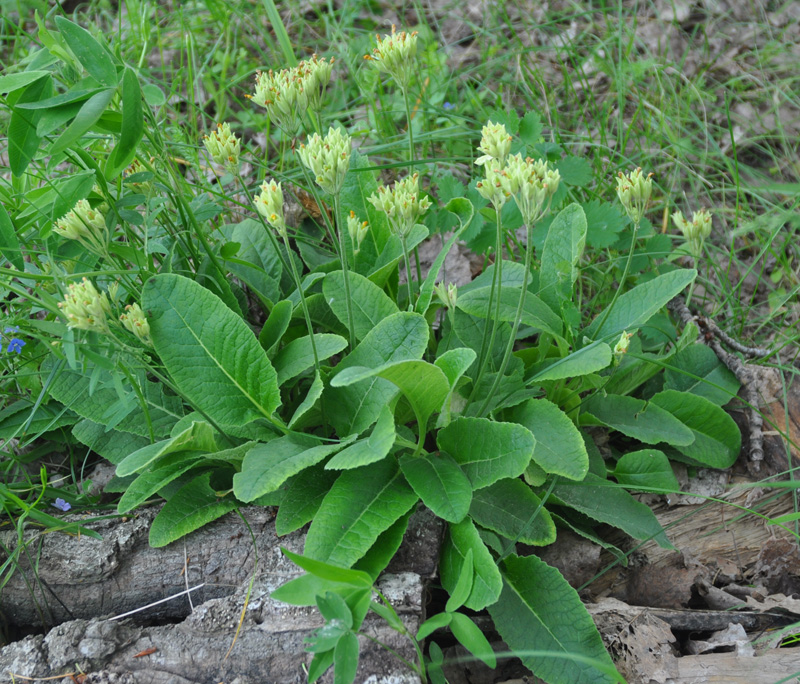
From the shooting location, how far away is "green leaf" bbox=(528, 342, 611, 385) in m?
2.09

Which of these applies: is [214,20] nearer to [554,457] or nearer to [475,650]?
[554,457]

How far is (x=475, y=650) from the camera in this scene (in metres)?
1.79

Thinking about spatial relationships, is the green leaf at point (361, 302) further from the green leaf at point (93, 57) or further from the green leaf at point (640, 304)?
the green leaf at point (93, 57)

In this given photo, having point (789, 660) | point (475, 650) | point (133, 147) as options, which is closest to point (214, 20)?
point (133, 147)

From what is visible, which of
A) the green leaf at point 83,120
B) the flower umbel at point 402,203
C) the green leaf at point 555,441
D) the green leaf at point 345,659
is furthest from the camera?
the green leaf at point 555,441

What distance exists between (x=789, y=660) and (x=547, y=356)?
1.24 metres

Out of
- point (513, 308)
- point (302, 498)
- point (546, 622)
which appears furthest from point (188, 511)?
point (513, 308)

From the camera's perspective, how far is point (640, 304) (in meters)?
2.44

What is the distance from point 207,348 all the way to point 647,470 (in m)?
1.56

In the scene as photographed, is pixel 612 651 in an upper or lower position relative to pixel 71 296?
lower

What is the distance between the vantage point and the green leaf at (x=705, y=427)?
2.51 m

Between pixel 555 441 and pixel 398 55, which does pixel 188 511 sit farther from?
pixel 398 55

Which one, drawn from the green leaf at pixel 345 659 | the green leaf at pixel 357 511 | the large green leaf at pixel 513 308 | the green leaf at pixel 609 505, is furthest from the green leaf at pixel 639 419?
the green leaf at pixel 345 659

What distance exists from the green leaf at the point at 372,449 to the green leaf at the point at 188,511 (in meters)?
0.55
